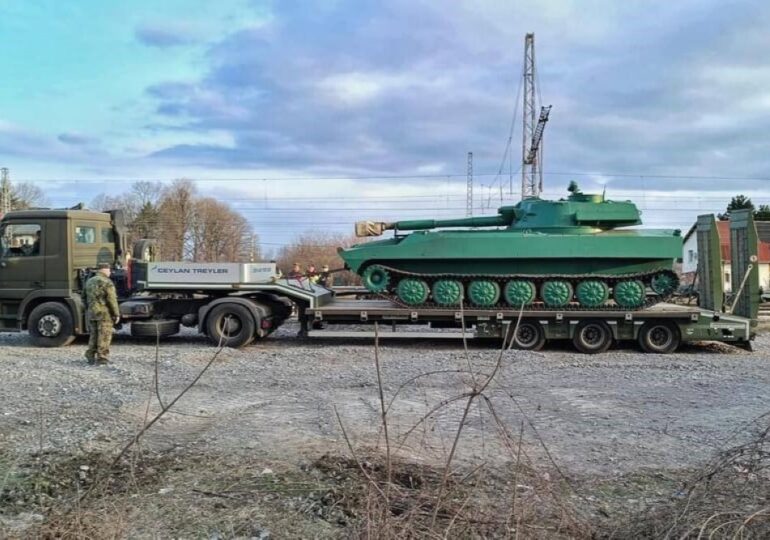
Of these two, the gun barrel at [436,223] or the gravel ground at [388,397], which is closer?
the gravel ground at [388,397]

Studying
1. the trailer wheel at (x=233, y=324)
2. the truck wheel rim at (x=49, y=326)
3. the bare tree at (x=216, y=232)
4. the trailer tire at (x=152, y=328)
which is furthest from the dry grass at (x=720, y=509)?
the bare tree at (x=216, y=232)

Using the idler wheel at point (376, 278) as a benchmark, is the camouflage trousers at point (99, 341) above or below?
below

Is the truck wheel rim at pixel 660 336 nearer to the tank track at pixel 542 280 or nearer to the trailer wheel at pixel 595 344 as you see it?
the tank track at pixel 542 280

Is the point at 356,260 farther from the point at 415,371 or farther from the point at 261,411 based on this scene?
the point at 261,411

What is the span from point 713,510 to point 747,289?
11.4 m

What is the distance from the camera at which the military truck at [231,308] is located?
12930mm

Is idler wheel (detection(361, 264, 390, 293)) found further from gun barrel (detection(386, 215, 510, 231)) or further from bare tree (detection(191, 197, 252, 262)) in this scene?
bare tree (detection(191, 197, 252, 262))

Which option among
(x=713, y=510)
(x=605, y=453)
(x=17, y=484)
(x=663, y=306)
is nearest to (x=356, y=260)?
(x=663, y=306)

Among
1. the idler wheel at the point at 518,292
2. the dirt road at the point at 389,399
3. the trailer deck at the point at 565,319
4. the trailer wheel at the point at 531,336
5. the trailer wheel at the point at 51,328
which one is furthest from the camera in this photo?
the idler wheel at the point at 518,292

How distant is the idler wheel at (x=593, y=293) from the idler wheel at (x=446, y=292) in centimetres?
239

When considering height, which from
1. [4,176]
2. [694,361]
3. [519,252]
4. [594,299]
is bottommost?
[694,361]

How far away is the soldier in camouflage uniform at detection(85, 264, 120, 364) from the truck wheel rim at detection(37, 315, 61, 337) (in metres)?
2.49

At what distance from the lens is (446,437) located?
6.36 meters

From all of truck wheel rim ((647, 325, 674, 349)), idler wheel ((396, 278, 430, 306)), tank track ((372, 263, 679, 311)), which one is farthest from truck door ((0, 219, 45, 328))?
truck wheel rim ((647, 325, 674, 349))
